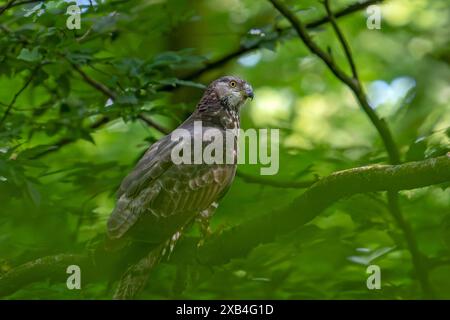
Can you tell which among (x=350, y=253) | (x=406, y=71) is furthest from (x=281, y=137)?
(x=406, y=71)

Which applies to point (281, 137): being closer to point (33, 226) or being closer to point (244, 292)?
point (244, 292)

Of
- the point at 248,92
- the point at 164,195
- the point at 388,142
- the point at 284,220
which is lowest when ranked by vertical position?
the point at 284,220

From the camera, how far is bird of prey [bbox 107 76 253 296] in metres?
5.54

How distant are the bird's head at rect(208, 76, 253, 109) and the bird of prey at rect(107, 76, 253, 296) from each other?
669 mm

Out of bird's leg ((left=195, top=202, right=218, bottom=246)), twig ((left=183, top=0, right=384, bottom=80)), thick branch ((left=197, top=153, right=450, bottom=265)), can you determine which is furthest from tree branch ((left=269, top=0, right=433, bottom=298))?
bird's leg ((left=195, top=202, right=218, bottom=246))

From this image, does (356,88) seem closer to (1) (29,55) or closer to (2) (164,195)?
(2) (164,195)

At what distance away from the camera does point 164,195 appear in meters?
5.71

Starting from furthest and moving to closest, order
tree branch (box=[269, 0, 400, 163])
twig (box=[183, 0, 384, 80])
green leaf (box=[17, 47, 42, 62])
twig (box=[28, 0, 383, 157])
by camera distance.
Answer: twig (box=[183, 0, 384, 80]) → twig (box=[28, 0, 383, 157]) → tree branch (box=[269, 0, 400, 163]) → green leaf (box=[17, 47, 42, 62])

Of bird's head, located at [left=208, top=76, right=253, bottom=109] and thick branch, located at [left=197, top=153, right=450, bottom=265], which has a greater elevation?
bird's head, located at [left=208, top=76, right=253, bottom=109]

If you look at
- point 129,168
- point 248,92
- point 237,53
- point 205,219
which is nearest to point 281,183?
point 205,219

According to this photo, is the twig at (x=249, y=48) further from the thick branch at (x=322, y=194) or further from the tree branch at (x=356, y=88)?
the thick branch at (x=322, y=194)

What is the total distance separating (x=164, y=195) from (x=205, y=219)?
0.37 m

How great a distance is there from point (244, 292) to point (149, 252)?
731 millimetres

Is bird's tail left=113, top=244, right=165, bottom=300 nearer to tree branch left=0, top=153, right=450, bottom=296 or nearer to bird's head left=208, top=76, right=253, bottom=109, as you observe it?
tree branch left=0, top=153, right=450, bottom=296
